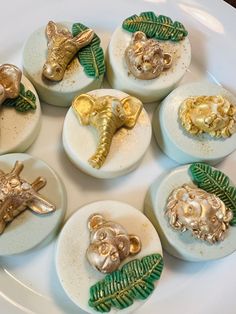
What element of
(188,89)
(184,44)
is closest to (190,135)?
(188,89)

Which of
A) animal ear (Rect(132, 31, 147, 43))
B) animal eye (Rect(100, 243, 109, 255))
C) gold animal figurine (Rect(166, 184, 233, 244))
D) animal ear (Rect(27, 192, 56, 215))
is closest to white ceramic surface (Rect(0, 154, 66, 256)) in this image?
animal ear (Rect(27, 192, 56, 215))

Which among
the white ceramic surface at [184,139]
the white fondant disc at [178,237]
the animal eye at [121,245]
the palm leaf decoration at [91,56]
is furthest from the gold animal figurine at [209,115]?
the animal eye at [121,245]

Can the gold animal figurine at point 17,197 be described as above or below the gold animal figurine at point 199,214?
below

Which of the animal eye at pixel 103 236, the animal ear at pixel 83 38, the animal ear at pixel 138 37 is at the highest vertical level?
the animal ear at pixel 138 37

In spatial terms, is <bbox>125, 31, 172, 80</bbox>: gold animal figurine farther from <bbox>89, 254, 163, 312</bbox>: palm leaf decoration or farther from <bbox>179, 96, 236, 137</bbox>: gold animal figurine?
<bbox>89, 254, 163, 312</bbox>: palm leaf decoration

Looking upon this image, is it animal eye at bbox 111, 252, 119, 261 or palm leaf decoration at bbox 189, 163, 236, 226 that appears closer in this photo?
animal eye at bbox 111, 252, 119, 261

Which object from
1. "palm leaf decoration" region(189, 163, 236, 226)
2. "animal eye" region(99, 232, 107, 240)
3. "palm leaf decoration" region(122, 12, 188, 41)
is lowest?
"animal eye" region(99, 232, 107, 240)

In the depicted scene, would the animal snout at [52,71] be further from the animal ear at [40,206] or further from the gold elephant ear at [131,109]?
the animal ear at [40,206]
